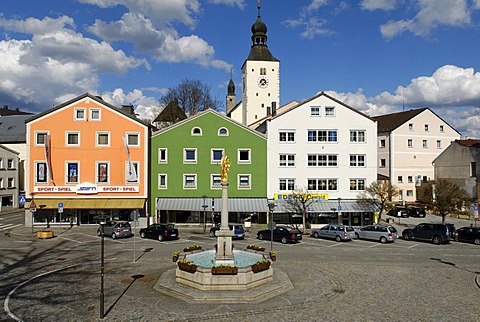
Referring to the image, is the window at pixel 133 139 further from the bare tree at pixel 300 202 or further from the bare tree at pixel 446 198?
the bare tree at pixel 446 198

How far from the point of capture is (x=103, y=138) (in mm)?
44281

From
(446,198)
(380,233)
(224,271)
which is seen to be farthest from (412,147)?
(224,271)

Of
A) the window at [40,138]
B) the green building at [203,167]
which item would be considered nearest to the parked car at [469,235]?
the green building at [203,167]

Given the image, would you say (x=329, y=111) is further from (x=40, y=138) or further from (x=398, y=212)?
(x=40, y=138)

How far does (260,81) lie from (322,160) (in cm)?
3895

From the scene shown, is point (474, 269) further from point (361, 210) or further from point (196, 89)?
point (196, 89)

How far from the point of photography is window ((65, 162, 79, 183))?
43531 mm

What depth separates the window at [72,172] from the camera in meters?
43.5

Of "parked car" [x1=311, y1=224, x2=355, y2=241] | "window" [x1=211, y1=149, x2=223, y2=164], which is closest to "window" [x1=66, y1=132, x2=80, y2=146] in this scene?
"window" [x1=211, y1=149, x2=223, y2=164]

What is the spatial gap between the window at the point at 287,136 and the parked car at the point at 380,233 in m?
13.2

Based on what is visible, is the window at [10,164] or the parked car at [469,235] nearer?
the parked car at [469,235]

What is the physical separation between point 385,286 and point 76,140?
34.9m

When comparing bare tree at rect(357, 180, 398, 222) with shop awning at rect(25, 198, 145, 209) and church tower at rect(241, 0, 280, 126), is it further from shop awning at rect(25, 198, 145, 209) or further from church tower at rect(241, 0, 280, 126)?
church tower at rect(241, 0, 280, 126)

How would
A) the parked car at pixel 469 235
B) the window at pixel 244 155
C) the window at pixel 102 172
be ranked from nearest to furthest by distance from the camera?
the parked car at pixel 469 235
the window at pixel 102 172
the window at pixel 244 155
